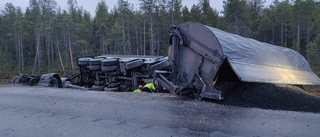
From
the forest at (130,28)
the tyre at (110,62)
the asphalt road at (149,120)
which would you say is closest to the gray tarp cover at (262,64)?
the asphalt road at (149,120)

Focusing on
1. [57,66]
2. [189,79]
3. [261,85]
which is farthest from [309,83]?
[57,66]

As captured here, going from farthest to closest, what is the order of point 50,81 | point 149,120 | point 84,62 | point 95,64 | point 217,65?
point 50,81
point 84,62
point 95,64
point 217,65
point 149,120

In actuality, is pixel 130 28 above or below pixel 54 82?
above

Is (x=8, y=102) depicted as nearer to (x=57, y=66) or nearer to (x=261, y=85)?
(x=261, y=85)

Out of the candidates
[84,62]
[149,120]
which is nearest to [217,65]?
[149,120]

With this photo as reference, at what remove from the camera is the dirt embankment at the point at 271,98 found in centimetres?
553

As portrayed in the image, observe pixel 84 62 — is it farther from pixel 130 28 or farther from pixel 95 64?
pixel 130 28

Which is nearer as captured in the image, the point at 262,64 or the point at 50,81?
the point at 262,64

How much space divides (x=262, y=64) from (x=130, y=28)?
164 feet

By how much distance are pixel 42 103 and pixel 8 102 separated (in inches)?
35.5

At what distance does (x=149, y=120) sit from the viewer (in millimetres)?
4477

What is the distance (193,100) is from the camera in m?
6.18

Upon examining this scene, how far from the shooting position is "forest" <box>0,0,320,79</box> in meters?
42.2

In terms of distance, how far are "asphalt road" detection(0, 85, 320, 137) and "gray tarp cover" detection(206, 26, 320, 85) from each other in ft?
2.78
